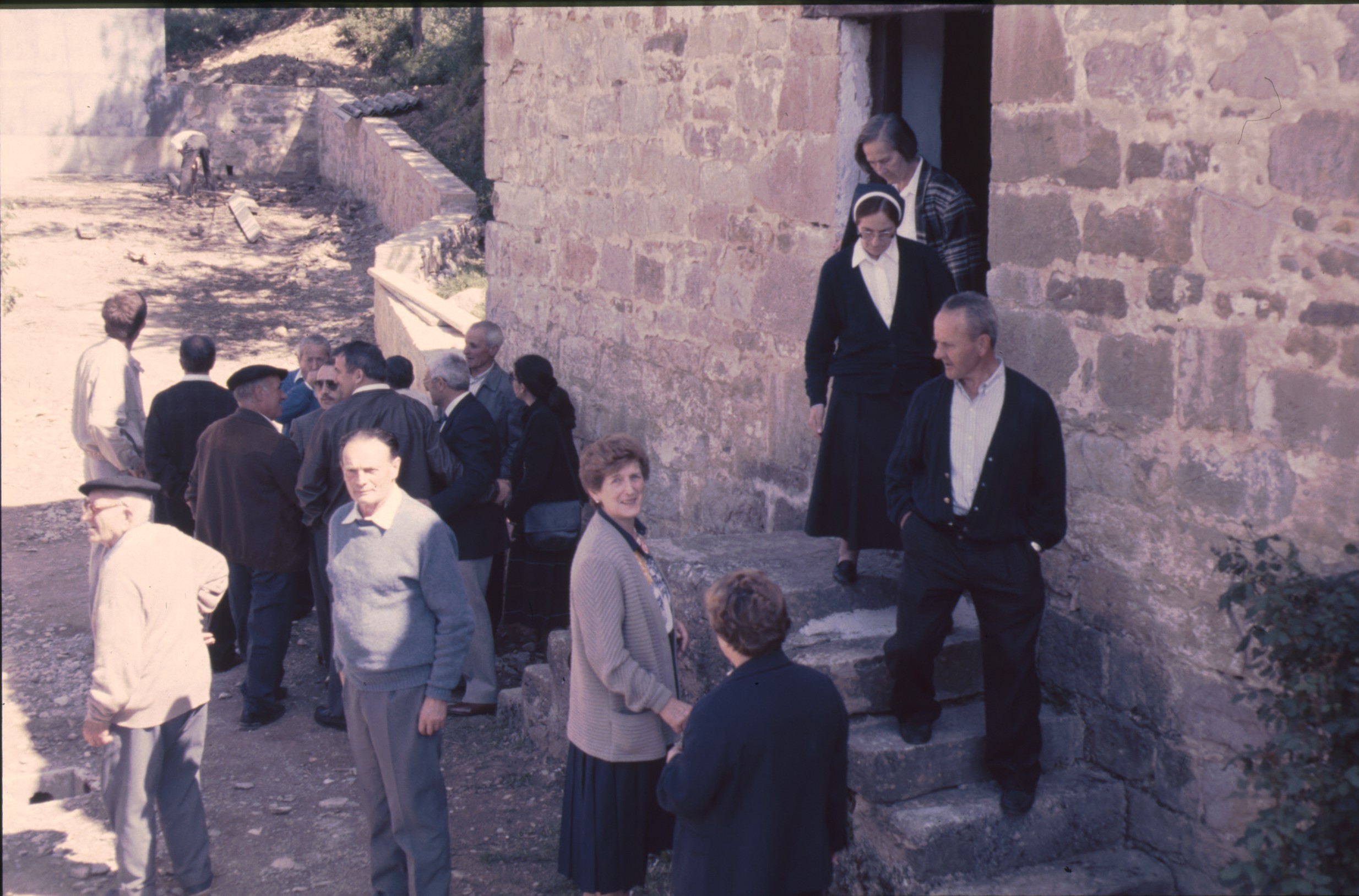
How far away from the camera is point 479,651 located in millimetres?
6039

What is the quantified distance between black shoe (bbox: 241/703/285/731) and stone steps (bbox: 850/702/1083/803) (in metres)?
3.20

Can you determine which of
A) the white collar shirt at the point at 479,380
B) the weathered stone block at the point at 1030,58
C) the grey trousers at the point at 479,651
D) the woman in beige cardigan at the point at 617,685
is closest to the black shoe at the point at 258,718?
the grey trousers at the point at 479,651

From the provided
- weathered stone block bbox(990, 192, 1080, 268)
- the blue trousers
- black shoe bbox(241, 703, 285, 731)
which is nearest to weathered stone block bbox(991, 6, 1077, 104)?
weathered stone block bbox(990, 192, 1080, 268)

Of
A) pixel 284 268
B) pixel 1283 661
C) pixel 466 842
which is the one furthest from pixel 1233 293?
pixel 284 268

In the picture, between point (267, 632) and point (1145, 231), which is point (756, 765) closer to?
point (1145, 231)

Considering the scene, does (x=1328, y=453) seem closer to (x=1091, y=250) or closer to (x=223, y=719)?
(x=1091, y=250)

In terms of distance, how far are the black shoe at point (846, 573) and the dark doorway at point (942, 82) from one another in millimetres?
1638

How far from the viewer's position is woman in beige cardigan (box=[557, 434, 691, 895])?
354cm

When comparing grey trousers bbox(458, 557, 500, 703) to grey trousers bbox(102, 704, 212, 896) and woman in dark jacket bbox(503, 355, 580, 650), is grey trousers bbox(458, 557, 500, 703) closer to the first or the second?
woman in dark jacket bbox(503, 355, 580, 650)

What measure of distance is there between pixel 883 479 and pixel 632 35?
3241 millimetres

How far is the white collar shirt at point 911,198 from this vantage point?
14.9 ft

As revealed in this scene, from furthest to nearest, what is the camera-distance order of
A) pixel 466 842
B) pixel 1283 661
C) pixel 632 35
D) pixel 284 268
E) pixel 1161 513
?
pixel 284 268, pixel 632 35, pixel 466 842, pixel 1161 513, pixel 1283 661

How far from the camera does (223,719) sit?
5.94 metres

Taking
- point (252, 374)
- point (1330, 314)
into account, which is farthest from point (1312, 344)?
point (252, 374)
